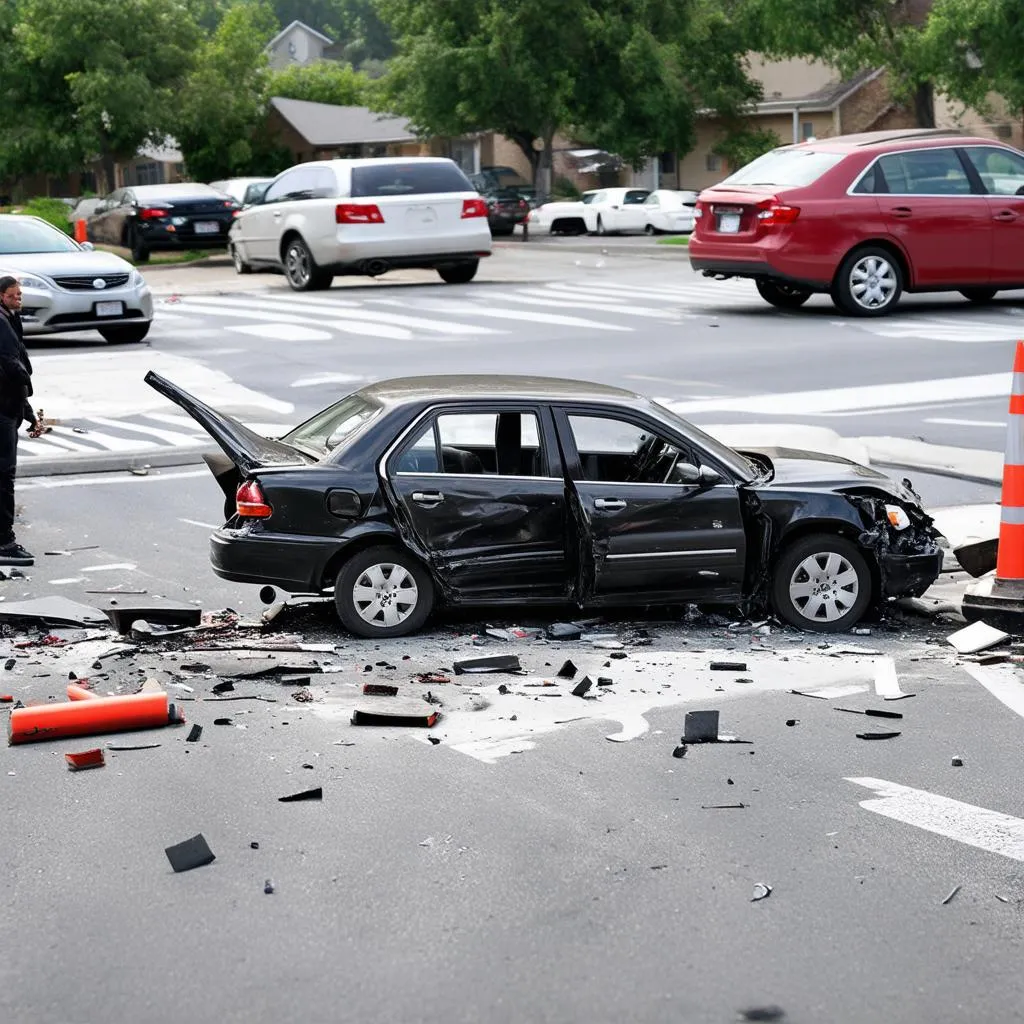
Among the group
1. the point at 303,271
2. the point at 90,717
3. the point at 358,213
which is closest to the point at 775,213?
the point at 358,213

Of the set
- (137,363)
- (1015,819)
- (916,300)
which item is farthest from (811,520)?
(916,300)

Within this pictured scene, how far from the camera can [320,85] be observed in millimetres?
76000

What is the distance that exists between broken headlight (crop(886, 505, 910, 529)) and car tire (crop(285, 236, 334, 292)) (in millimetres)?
17623

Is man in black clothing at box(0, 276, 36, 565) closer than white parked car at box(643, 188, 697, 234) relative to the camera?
Yes

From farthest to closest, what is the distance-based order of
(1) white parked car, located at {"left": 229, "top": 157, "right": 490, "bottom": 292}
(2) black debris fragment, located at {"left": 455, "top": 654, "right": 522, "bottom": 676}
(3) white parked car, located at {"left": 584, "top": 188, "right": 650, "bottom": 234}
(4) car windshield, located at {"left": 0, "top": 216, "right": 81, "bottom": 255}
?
1. (3) white parked car, located at {"left": 584, "top": 188, "right": 650, "bottom": 234}
2. (1) white parked car, located at {"left": 229, "top": 157, "right": 490, "bottom": 292}
3. (4) car windshield, located at {"left": 0, "top": 216, "right": 81, "bottom": 255}
4. (2) black debris fragment, located at {"left": 455, "top": 654, "right": 522, "bottom": 676}

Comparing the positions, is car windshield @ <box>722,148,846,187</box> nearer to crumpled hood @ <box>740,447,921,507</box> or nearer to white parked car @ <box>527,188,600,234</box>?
crumpled hood @ <box>740,447,921,507</box>

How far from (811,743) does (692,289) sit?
19.3 metres

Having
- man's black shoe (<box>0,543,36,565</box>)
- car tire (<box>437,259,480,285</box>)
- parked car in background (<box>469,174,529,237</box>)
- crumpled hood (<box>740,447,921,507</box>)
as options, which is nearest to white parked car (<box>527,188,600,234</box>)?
parked car in background (<box>469,174,529,237</box>)

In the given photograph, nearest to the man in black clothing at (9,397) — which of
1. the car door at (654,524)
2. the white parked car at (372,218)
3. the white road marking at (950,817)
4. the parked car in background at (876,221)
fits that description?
the car door at (654,524)

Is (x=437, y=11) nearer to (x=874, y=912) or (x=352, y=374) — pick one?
(x=352, y=374)

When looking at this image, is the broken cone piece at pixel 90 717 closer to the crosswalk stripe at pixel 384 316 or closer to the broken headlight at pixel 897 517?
the broken headlight at pixel 897 517

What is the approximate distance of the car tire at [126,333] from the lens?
21172 mm

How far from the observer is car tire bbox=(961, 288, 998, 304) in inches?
850

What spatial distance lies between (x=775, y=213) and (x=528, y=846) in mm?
15530
